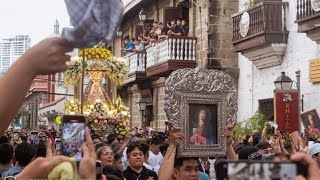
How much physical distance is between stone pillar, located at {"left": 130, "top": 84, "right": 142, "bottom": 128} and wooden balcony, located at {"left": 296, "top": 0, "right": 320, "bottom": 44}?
12773 mm

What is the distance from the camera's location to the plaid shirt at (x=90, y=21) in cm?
163

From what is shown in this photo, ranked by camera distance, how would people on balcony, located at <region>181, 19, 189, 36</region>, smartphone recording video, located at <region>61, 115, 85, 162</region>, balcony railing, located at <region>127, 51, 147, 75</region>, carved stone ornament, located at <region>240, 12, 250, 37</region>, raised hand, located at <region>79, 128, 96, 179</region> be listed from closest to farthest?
raised hand, located at <region>79, 128, 96, 179</region> → smartphone recording video, located at <region>61, 115, 85, 162</region> → carved stone ornament, located at <region>240, 12, 250, 37</region> → people on balcony, located at <region>181, 19, 189, 36</region> → balcony railing, located at <region>127, 51, 147, 75</region>

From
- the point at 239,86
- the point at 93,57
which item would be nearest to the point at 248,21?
the point at 239,86

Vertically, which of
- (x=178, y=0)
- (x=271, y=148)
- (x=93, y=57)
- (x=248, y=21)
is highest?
(x=178, y=0)

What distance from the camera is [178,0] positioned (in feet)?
71.3

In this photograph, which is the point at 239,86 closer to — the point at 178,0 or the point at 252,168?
the point at 178,0

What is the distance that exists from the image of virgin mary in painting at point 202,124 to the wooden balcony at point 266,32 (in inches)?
419

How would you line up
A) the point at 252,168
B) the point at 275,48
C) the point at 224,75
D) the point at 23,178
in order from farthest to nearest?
the point at 275,48
the point at 224,75
the point at 23,178
the point at 252,168

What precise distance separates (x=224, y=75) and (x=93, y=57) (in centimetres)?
856

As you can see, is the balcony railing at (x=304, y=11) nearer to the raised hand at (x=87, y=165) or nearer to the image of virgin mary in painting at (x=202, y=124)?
the image of virgin mary in painting at (x=202, y=124)

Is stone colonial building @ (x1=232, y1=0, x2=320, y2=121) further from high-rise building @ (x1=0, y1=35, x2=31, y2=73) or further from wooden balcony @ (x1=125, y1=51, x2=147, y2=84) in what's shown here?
wooden balcony @ (x1=125, y1=51, x2=147, y2=84)

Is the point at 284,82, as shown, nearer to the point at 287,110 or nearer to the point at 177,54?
the point at 287,110

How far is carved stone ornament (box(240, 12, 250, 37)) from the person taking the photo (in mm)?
16225

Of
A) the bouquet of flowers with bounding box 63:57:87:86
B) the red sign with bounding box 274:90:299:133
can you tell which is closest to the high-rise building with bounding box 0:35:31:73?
the bouquet of flowers with bounding box 63:57:87:86
